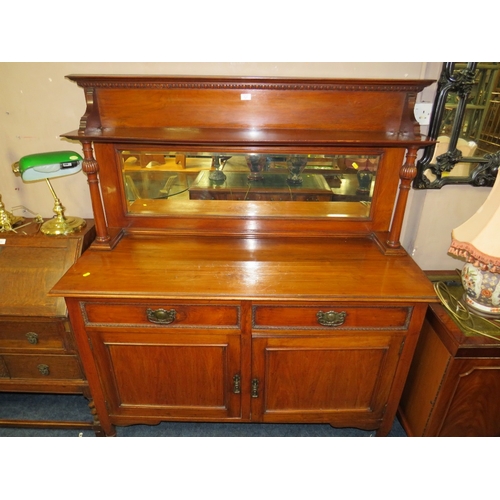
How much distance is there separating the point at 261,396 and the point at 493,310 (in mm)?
1041

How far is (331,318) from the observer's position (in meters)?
1.35

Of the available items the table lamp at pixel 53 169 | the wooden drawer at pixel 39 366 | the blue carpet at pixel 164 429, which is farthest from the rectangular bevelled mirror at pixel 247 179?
the blue carpet at pixel 164 429

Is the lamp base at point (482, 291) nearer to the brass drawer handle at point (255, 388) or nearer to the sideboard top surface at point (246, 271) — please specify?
the sideboard top surface at point (246, 271)

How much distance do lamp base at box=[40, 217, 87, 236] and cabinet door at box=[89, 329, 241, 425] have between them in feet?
1.77

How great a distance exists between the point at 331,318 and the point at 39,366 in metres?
1.40

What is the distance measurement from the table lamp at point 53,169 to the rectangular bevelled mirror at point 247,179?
0.75 feet

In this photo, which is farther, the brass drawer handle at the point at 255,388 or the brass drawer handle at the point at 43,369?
the brass drawer handle at the point at 43,369

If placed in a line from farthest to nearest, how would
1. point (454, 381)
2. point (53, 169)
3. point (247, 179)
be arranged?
point (247, 179), point (53, 169), point (454, 381)

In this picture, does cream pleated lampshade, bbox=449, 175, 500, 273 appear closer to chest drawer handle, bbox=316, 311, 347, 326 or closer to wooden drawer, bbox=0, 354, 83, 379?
chest drawer handle, bbox=316, 311, 347, 326

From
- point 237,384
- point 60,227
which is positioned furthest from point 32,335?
point 237,384

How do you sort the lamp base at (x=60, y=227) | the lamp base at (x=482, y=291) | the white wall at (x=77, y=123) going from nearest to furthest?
the lamp base at (x=482, y=291) → the white wall at (x=77, y=123) → the lamp base at (x=60, y=227)

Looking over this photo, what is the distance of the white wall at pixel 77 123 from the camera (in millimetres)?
1543

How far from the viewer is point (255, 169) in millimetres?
1632

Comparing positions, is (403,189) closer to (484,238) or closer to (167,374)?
(484,238)
